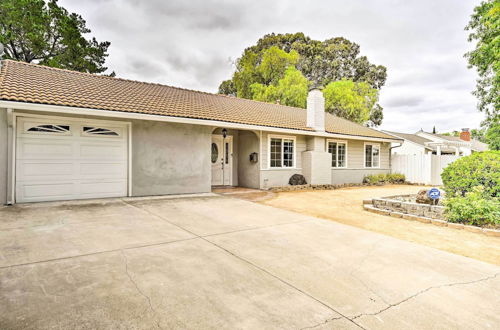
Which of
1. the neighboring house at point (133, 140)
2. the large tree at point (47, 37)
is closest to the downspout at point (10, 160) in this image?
the neighboring house at point (133, 140)

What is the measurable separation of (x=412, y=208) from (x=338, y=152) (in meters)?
7.67

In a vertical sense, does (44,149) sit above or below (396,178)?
above

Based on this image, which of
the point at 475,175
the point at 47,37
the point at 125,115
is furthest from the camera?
the point at 47,37

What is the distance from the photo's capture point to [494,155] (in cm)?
604

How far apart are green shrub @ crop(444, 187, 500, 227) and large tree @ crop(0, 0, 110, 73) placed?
2268 centimetres

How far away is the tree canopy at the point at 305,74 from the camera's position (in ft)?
79.0

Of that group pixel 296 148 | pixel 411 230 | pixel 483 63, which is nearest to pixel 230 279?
pixel 411 230

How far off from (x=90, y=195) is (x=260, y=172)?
618 cm

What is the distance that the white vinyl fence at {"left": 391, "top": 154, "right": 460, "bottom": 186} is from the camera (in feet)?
46.8

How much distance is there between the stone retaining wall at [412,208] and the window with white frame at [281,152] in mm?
5174

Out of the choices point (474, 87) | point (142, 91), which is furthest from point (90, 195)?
point (474, 87)

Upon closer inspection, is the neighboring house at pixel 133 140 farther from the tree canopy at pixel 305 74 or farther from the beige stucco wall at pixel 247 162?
the tree canopy at pixel 305 74

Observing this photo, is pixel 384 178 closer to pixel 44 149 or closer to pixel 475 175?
pixel 475 175

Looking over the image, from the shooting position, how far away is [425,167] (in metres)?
14.4
